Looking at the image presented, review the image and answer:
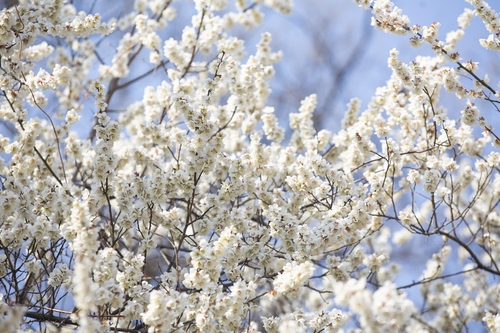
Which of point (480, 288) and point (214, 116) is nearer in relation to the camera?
point (214, 116)

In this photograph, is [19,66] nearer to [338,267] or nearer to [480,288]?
[338,267]

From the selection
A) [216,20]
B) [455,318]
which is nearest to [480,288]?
[455,318]

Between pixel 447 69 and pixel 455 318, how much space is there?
315cm

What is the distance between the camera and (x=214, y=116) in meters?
4.14

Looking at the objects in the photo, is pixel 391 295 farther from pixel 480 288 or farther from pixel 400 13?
pixel 480 288

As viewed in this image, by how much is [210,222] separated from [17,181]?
140 centimetres

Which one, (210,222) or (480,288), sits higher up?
(480,288)

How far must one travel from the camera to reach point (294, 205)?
3736 mm

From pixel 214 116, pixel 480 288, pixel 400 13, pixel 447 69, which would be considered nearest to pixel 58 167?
pixel 214 116

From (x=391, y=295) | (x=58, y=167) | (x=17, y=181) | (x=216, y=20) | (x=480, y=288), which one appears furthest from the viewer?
(x=480, y=288)

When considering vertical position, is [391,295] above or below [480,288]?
below

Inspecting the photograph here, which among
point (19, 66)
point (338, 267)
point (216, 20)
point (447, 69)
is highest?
point (216, 20)

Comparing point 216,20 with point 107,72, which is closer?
point 216,20

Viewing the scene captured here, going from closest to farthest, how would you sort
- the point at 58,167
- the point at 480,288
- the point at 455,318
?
the point at 58,167 < the point at 455,318 < the point at 480,288
